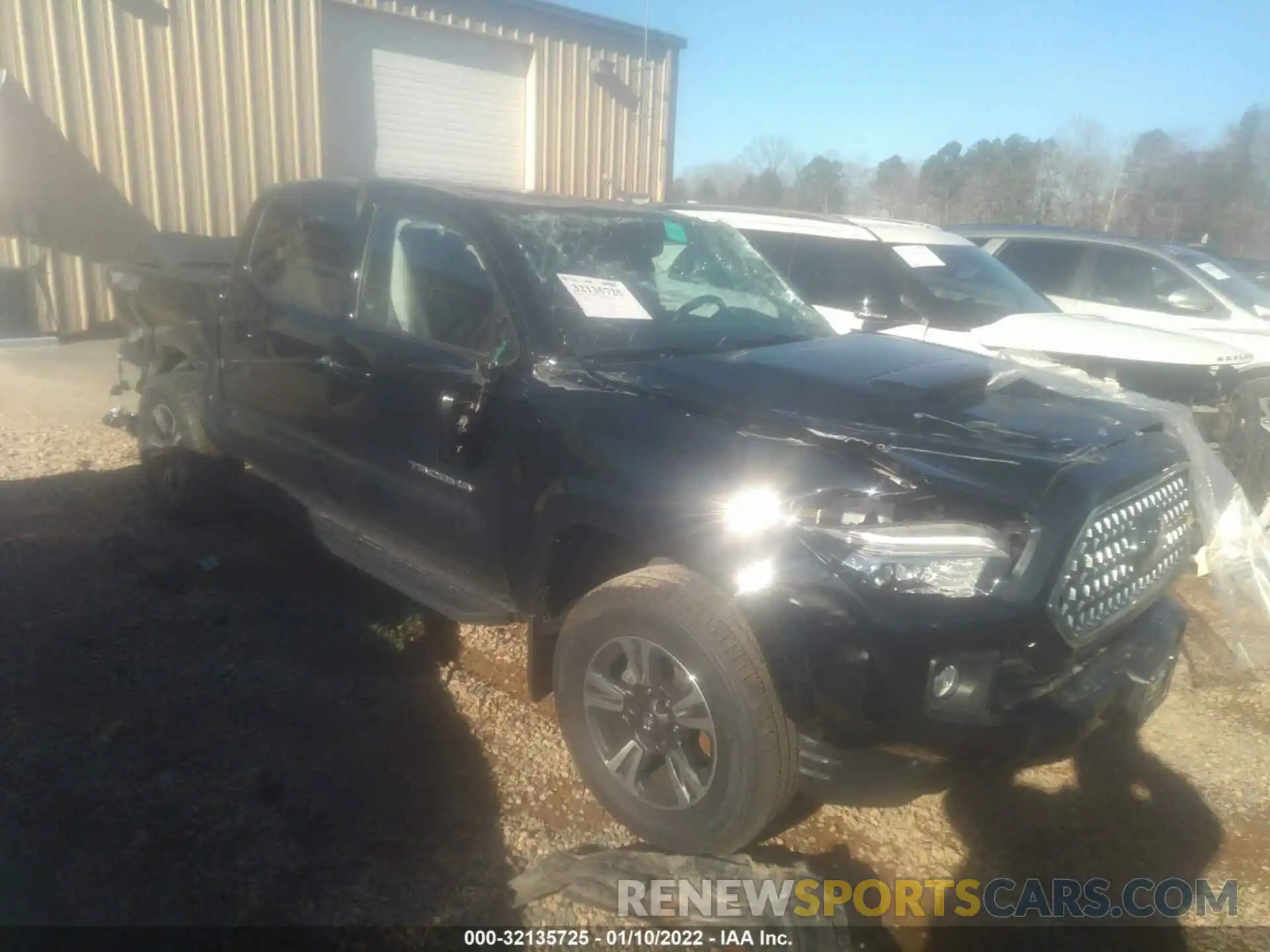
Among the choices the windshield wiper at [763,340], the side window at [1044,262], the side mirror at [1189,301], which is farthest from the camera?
the side window at [1044,262]

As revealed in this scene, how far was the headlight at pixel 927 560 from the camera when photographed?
91.2 inches

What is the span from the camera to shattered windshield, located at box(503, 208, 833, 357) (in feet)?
11.0

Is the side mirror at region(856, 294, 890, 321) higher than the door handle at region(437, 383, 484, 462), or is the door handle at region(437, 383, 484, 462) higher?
the side mirror at region(856, 294, 890, 321)

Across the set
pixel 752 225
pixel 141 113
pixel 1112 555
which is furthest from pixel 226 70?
pixel 1112 555

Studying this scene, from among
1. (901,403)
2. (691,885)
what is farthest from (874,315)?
(691,885)

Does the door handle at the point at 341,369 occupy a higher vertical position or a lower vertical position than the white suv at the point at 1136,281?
lower

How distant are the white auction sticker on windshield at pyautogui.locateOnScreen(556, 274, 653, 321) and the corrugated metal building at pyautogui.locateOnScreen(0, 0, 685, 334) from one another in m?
7.70

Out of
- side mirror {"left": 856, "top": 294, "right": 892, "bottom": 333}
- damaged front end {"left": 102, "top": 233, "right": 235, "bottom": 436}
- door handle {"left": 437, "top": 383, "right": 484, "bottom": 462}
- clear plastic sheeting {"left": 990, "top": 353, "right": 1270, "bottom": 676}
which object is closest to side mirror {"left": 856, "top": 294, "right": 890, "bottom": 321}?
side mirror {"left": 856, "top": 294, "right": 892, "bottom": 333}

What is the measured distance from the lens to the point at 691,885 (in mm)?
Answer: 2555

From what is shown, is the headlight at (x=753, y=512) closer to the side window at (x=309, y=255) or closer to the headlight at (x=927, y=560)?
the headlight at (x=927, y=560)

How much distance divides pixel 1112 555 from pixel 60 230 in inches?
437

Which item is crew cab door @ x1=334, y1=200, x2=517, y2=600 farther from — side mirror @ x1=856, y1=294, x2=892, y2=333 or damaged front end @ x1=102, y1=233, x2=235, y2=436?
side mirror @ x1=856, y1=294, x2=892, y2=333

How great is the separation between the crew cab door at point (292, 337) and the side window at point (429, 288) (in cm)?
14

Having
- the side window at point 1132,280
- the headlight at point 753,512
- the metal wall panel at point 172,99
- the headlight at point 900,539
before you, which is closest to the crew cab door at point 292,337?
the headlight at point 753,512
